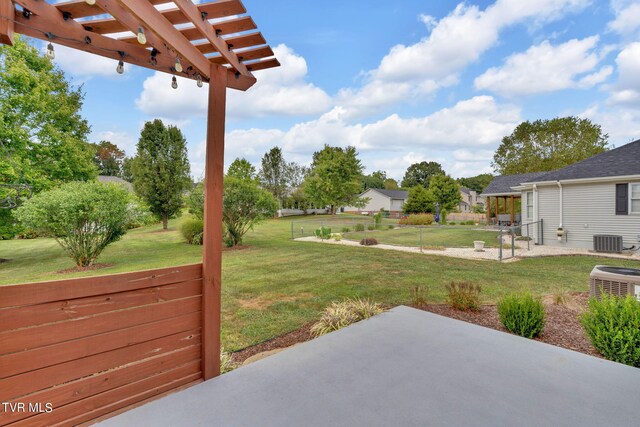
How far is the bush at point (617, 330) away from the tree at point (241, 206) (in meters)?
9.55

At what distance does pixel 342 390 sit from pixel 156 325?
1298 mm

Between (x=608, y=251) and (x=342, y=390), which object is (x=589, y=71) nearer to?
(x=608, y=251)

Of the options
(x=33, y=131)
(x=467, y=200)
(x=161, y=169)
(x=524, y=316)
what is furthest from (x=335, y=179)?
(x=524, y=316)

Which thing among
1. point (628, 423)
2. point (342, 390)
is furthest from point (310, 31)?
point (628, 423)

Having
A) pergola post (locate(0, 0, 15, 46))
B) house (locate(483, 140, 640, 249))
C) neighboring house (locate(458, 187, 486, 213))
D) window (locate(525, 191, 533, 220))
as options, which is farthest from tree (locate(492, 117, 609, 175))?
pergola post (locate(0, 0, 15, 46))

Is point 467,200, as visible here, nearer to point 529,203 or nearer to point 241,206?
point 529,203

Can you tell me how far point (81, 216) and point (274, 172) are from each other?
2785 cm

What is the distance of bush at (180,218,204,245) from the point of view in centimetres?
1148

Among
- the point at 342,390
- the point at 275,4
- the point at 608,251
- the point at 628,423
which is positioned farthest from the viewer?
the point at 608,251

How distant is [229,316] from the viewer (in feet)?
13.7

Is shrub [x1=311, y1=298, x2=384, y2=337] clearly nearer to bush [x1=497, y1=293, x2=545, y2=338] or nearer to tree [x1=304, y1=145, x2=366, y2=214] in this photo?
bush [x1=497, y1=293, x2=545, y2=338]

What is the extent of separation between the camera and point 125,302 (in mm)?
1710

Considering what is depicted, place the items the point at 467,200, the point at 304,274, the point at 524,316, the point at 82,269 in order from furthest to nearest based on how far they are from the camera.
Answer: the point at 467,200, the point at 82,269, the point at 304,274, the point at 524,316

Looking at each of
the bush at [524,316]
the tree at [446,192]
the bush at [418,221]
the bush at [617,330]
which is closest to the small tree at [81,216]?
the bush at [524,316]
